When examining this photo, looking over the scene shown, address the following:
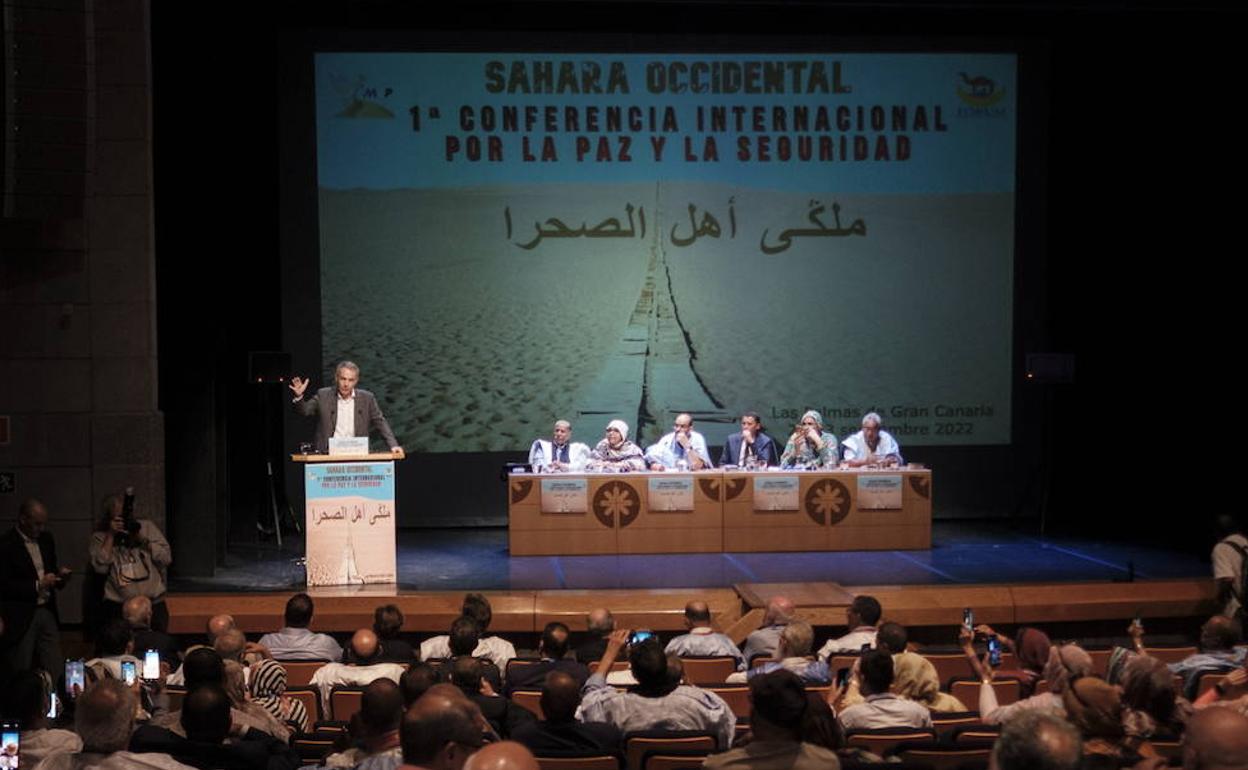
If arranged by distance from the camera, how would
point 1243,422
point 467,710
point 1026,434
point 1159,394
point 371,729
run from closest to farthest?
point 467,710 → point 371,729 → point 1243,422 → point 1159,394 → point 1026,434

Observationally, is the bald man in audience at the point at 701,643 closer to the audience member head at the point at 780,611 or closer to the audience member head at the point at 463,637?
the audience member head at the point at 780,611

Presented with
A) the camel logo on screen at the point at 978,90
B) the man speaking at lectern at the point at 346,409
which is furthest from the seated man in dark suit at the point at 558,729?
the camel logo on screen at the point at 978,90

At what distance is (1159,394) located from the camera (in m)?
12.3

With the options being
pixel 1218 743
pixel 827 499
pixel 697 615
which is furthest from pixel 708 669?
pixel 827 499

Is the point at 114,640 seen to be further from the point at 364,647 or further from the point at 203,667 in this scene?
the point at 203,667

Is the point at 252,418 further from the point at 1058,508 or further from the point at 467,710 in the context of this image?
the point at 467,710

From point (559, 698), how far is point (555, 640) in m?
1.63

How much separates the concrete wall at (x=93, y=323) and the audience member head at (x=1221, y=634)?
259 inches

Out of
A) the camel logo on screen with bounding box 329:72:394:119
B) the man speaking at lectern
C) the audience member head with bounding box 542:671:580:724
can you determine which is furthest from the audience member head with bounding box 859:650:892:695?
the camel logo on screen with bounding box 329:72:394:119

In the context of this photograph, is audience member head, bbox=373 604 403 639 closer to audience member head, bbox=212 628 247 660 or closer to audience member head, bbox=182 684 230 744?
audience member head, bbox=212 628 247 660

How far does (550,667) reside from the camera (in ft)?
18.1

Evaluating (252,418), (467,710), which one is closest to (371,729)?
(467,710)

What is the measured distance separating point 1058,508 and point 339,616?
24.4 ft

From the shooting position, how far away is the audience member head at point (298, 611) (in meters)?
6.45
